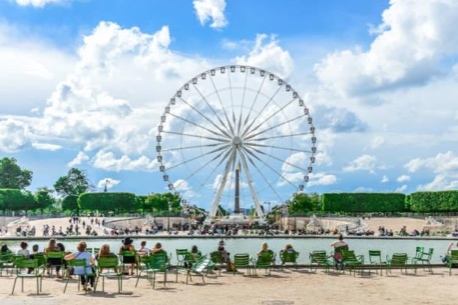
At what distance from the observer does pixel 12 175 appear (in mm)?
108188

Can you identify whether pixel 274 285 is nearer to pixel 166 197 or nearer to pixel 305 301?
pixel 305 301

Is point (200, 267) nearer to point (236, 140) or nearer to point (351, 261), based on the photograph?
point (351, 261)

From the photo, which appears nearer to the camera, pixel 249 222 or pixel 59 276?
pixel 59 276

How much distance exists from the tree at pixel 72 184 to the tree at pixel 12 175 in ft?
20.7

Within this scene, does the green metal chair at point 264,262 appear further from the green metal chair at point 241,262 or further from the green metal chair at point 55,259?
the green metal chair at point 55,259

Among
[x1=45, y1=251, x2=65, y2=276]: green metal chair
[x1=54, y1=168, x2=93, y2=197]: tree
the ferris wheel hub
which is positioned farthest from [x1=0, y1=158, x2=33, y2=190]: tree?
[x1=45, y1=251, x2=65, y2=276]: green metal chair

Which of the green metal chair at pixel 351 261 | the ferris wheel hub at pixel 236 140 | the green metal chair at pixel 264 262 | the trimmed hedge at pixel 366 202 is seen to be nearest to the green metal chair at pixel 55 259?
the green metal chair at pixel 264 262

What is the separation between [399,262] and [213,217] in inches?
1586

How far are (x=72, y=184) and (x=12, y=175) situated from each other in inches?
455

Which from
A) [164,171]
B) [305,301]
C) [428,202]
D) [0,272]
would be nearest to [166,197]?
[428,202]

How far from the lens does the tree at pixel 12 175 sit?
352ft

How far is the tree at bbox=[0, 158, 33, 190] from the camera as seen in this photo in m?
107

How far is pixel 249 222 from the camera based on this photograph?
2302 inches

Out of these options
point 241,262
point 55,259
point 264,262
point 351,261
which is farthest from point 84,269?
point 351,261
